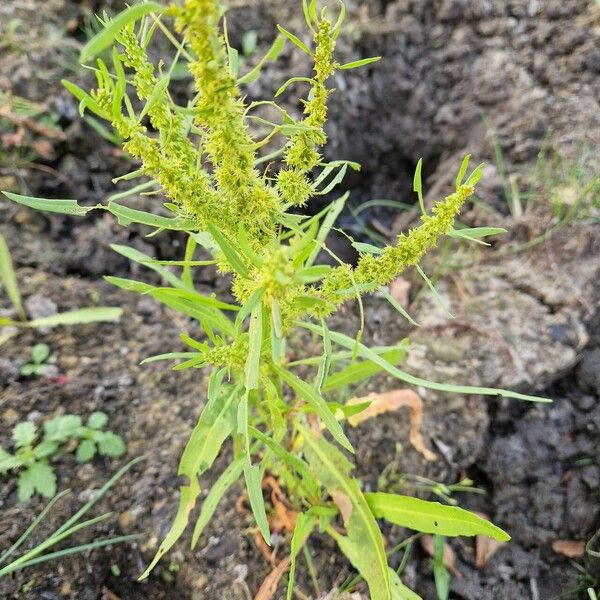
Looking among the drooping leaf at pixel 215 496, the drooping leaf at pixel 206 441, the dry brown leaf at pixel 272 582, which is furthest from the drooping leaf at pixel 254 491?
the dry brown leaf at pixel 272 582

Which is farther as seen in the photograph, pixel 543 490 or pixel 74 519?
pixel 543 490

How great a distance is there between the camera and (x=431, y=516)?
1341mm

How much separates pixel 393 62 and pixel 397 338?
5.78ft

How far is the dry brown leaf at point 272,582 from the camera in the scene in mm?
1581

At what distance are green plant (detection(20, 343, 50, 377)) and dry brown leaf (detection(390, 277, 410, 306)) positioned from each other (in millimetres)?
1517

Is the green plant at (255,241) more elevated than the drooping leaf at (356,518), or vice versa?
the green plant at (255,241)

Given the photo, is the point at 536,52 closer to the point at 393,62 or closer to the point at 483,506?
the point at 393,62

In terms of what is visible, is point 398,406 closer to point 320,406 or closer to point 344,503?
point 344,503

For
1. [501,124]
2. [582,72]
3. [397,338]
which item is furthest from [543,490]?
[582,72]

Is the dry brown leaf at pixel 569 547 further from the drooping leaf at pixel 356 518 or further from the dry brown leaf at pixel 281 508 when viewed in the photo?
the dry brown leaf at pixel 281 508

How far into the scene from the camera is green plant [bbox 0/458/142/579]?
5.10 feet

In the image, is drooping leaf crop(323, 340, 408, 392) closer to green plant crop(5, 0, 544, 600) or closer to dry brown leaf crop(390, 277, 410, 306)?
green plant crop(5, 0, 544, 600)

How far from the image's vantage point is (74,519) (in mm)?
1639

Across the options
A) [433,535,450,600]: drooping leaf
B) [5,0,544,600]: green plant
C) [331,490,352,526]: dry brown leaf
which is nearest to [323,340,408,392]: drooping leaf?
[5,0,544,600]: green plant
